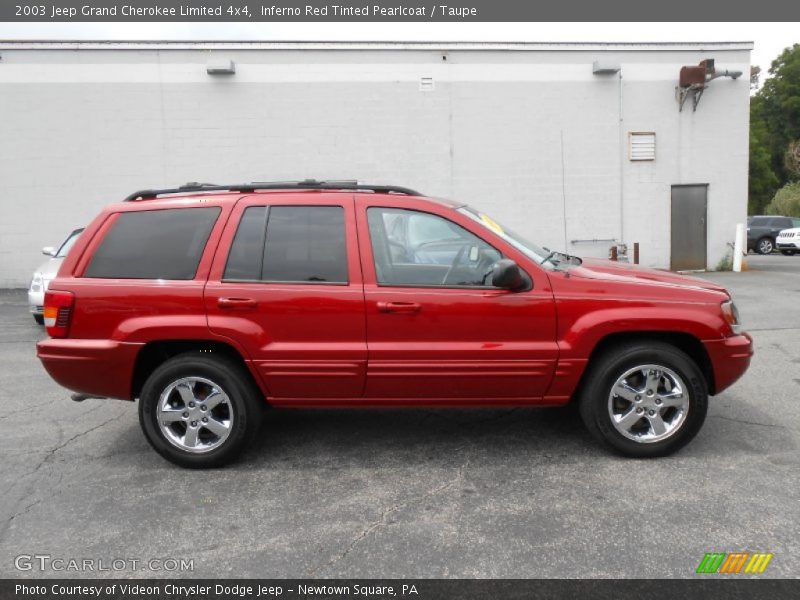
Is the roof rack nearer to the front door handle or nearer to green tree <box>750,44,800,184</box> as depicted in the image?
the front door handle

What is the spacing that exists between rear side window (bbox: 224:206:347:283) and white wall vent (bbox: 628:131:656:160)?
1199cm

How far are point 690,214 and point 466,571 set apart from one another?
45.4 ft

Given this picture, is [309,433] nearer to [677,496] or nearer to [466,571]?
[466,571]

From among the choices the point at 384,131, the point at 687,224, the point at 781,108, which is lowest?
the point at 687,224

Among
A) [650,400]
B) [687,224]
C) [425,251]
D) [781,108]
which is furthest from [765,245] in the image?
[781,108]

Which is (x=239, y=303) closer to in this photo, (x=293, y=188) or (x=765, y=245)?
(x=293, y=188)

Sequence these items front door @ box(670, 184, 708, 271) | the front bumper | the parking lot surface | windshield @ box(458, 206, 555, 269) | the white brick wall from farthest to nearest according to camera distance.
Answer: the front bumper < front door @ box(670, 184, 708, 271) < the white brick wall < windshield @ box(458, 206, 555, 269) < the parking lot surface

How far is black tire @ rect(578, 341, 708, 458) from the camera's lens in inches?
153

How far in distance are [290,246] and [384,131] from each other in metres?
10.3

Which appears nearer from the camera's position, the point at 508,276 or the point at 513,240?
Result: the point at 508,276

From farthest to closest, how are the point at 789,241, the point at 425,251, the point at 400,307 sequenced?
1. the point at 789,241
2. the point at 425,251
3. the point at 400,307

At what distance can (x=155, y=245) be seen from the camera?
158 inches
